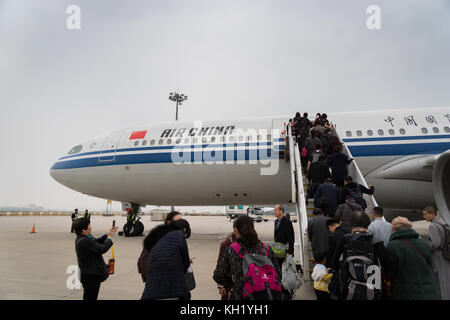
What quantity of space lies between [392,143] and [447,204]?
3749 mm

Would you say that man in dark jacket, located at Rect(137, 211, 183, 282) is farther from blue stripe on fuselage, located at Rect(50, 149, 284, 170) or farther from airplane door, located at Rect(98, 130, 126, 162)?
airplane door, located at Rect(98, 130, 126, 162)

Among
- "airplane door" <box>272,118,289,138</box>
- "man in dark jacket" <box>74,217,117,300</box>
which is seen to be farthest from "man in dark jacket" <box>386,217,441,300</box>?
"airplane door" <box>272,118,289,138</box>

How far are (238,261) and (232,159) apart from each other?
7914 millimetres

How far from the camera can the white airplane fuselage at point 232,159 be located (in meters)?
9.21

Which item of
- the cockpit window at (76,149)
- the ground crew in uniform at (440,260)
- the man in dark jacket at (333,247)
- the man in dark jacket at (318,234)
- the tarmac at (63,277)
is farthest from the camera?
the cockpit window at (76,149)

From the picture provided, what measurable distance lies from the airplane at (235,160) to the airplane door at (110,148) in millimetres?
48

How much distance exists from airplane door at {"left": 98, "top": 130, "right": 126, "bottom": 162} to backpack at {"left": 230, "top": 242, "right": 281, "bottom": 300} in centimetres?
1079

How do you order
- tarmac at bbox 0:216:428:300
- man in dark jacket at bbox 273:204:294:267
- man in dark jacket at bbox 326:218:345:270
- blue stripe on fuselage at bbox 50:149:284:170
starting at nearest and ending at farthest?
man in dark jacket at bbox 326:218:345:270, tarmac at bbox 0:216:428:300, man in dark jacket at bbox 273:204:294:267, blue stripe on fuselage at bbox 50:149:284:170

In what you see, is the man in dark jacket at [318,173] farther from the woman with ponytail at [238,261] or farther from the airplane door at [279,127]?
the airplane door at [279,127]

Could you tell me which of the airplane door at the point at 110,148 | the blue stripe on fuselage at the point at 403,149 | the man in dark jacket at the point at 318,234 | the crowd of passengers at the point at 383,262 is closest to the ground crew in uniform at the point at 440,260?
the crowd of passengers at the point at 383,262

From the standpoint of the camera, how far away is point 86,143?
13.3m

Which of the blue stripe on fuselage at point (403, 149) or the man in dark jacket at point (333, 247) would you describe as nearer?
the man in dark jacket at point (333, 247)

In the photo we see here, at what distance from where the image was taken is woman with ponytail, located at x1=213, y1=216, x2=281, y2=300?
2467mm
